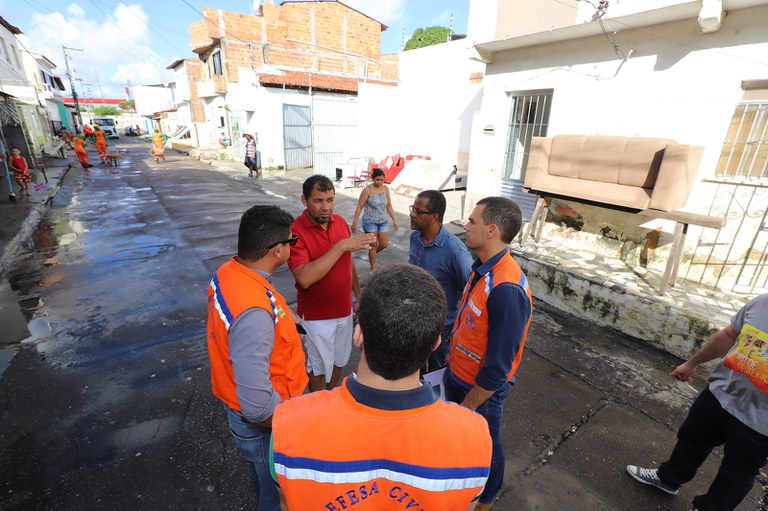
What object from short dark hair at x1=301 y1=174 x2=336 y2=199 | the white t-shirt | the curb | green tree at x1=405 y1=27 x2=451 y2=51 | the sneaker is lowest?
the sneaker

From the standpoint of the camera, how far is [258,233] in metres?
1.69

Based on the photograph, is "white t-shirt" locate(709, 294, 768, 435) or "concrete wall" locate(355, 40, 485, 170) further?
"concrete wall" locate(355, 40, 485, 170)

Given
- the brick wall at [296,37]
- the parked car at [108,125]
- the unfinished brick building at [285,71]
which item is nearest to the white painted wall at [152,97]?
the parked car at [108,125]

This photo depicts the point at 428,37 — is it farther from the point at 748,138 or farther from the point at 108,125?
the point at 108,125

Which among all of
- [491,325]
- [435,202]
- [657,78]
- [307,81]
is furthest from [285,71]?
[491,325]

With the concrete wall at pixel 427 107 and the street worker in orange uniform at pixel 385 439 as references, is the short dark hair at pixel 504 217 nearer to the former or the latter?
the street worker in orange uniform at pixel 385 439

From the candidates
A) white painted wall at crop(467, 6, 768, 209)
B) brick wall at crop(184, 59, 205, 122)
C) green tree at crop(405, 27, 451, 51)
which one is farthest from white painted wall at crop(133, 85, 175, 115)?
white painted wall at crop(467, 6, 768, 209)

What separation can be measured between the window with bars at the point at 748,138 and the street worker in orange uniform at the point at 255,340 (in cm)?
576

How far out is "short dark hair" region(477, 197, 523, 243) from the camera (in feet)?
6.47

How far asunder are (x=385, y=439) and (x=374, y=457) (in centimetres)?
5

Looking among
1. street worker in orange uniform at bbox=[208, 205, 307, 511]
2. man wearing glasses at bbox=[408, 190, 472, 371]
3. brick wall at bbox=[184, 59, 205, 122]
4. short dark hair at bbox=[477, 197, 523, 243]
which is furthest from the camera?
brick wall at bbox=[184, 59, 205, 122]

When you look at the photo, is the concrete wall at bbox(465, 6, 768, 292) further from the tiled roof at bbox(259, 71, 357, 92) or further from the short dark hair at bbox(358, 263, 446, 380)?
the tiled roof at bbox(259, 71, 357, 92)

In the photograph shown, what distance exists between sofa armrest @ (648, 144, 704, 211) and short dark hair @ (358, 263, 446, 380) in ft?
15.8

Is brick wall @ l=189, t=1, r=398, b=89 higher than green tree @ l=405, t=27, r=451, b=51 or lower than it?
lower
